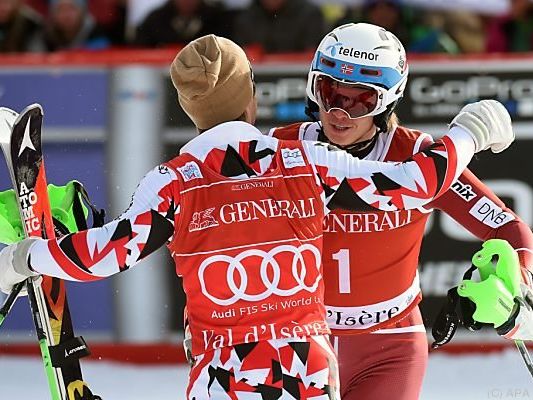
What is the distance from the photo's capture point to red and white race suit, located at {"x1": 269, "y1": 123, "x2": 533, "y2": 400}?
4246mm

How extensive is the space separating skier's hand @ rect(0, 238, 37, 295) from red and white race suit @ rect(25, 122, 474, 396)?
0.05m

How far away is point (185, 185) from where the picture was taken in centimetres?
346

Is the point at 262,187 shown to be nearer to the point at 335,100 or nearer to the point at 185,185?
the point at 185,185

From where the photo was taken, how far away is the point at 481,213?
4215mm

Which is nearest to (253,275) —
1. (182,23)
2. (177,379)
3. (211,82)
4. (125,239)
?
(125,239)

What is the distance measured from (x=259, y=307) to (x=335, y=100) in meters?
1.02

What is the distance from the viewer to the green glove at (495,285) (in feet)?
12.6

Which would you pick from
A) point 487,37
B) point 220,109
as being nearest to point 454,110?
point 487,37

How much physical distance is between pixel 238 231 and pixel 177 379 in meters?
3.91

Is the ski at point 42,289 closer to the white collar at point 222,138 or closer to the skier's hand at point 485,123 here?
the white collar at point 222,138

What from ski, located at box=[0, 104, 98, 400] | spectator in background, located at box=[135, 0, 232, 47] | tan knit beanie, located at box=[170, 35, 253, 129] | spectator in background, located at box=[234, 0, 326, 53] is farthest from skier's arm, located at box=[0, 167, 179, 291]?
spectator in background, located at box=[135, 0, 232, 47]

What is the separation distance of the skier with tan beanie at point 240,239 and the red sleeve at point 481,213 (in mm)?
682

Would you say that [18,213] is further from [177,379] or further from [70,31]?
[70,31]

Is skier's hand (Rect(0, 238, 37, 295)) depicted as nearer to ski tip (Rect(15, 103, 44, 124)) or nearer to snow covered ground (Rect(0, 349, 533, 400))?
ski tip (Rect(15, 103, 44, 124))
